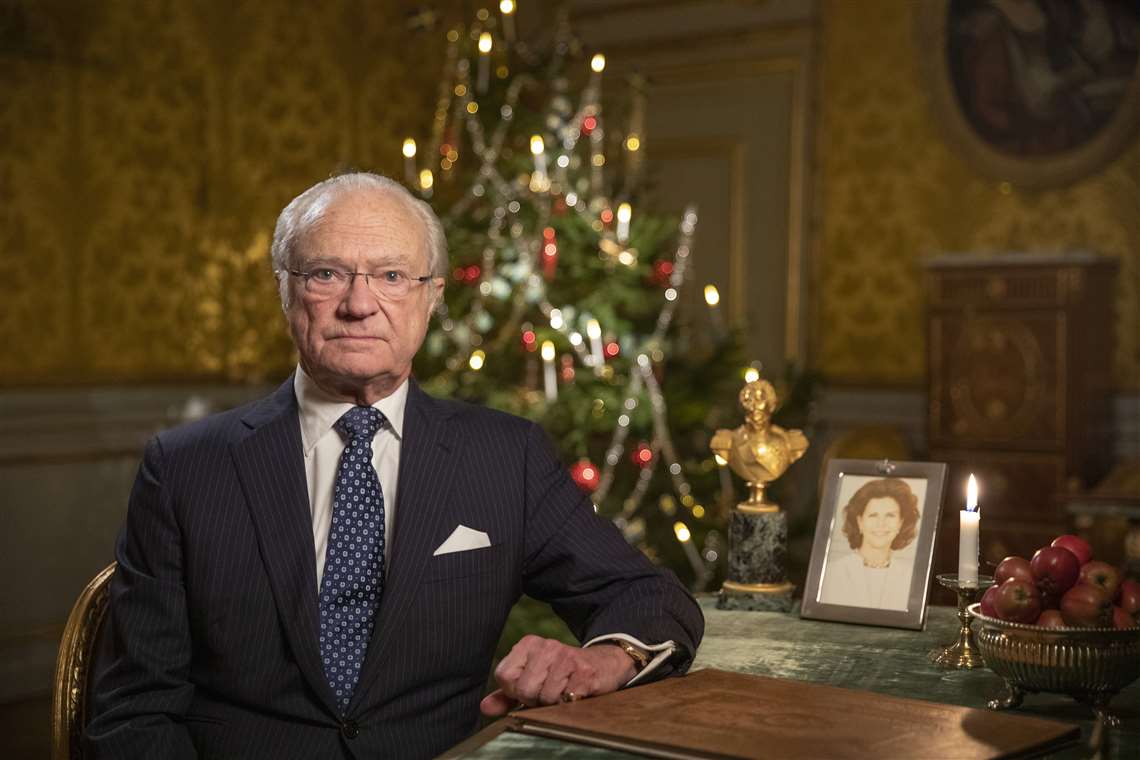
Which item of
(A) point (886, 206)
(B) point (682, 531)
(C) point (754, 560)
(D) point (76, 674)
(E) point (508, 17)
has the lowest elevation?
(B) point (682, 531)

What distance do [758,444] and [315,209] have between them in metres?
0.94

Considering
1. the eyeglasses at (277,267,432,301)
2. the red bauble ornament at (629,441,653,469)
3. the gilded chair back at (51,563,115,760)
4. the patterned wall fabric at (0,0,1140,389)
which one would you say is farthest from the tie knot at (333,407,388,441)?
the patterned wall fabric at (0,0,1140,389)

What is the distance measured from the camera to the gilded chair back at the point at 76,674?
81.8 inches

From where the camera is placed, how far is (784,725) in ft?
5.49

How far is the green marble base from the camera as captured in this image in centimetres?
259

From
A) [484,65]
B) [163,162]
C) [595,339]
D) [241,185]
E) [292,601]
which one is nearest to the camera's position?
[292,601]

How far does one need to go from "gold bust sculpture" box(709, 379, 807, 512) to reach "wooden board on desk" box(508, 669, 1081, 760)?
77 centimetres

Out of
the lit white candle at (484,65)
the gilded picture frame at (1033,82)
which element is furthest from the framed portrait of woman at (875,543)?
the gilded picture frame at (1033,82)

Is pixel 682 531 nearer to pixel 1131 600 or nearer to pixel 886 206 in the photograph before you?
pixel 886 206

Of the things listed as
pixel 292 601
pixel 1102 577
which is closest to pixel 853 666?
pixel 1102 577

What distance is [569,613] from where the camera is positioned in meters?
2.28

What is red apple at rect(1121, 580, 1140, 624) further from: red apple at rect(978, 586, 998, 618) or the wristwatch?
the wristwatch

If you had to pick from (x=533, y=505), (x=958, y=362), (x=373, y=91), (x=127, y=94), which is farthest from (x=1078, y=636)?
(x=373, y=91)

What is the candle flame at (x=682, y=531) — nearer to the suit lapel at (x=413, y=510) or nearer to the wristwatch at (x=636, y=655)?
the suit lapel at (x=413, y=510)
